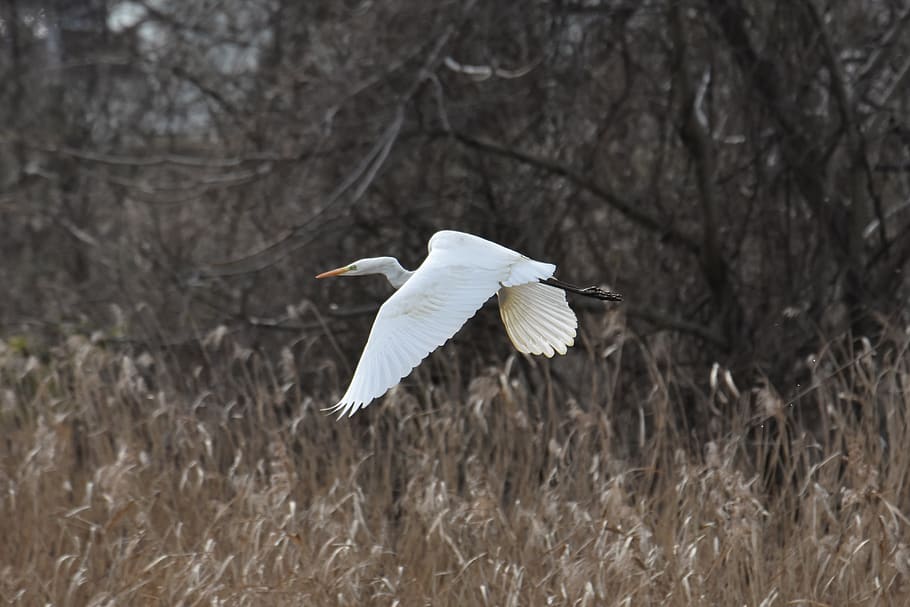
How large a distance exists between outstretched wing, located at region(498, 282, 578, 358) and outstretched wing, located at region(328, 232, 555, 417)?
24 cm

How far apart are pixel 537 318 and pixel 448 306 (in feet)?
1.64

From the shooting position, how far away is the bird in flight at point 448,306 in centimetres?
216

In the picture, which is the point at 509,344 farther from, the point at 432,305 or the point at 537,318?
the point at 432,305

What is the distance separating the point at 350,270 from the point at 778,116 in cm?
190

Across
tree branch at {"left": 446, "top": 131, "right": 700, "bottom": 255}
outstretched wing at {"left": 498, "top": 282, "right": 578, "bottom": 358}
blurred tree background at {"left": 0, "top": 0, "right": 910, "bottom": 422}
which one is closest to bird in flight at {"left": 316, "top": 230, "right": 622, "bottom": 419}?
outstretched wing at {"left": 498, "top": 282, "right": 578, "bottom": 358}

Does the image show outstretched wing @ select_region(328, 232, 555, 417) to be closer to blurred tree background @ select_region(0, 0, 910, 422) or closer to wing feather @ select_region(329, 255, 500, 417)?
wing feather @ select_region(329, 255, 500, 417)

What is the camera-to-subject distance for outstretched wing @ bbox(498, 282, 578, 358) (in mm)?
2695

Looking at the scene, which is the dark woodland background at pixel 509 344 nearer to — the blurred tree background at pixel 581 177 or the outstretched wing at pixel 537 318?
the blurred tree background at pixel 581 177

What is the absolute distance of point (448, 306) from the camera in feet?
7.55

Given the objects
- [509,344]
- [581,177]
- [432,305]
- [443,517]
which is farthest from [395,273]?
[509,344]

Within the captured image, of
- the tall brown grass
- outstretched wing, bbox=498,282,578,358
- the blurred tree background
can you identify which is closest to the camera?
the tall brown grass

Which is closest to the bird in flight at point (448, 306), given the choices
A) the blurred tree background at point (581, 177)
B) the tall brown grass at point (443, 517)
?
the tall brown grass at point (443, 517)

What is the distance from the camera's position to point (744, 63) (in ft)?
13.1

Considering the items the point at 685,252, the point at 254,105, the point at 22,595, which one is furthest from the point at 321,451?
the point at 254,105
